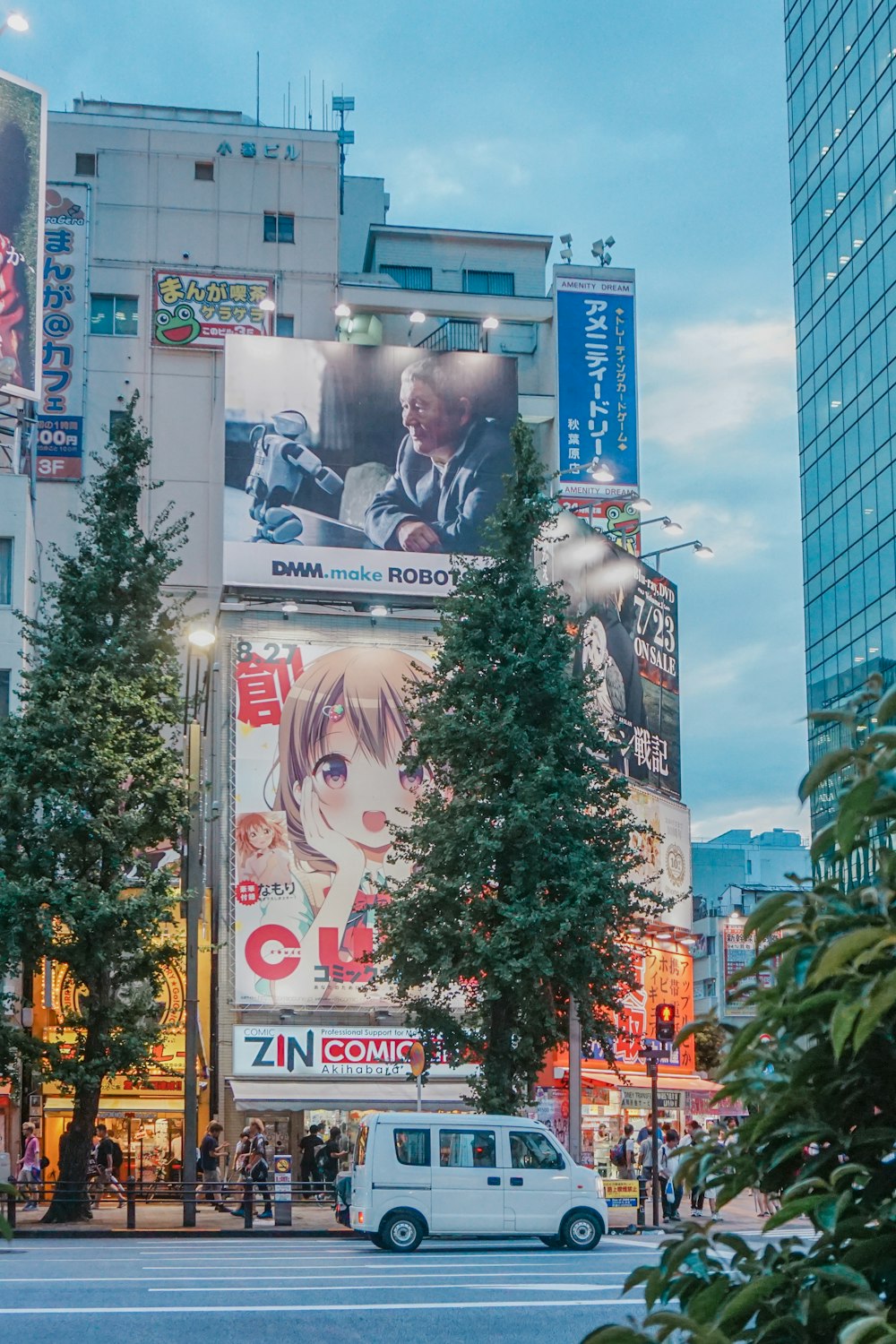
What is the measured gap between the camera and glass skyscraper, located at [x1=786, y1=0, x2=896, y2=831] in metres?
59.7

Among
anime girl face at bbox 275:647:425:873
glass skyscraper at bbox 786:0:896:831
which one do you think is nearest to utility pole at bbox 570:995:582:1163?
anime girl face at bbox 275:647:425:873

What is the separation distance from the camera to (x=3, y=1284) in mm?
16953

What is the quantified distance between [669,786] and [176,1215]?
26216 millimetres

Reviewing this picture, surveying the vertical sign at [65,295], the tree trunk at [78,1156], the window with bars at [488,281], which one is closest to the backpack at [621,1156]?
the tree trunk at [78,1156]

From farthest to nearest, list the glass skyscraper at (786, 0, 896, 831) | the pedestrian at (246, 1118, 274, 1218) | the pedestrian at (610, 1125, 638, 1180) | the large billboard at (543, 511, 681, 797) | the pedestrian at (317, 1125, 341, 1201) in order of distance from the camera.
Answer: the glass skyscraper at (786, 0, 896, 831) → the large billboard at (543, 511, 681, 797) → the pedestrian at (610, 1125, 638, 1180) → the pedestrian at (317, 1125, 341, 1201) → the pedestrian at (246, 1118, 274, 1218)

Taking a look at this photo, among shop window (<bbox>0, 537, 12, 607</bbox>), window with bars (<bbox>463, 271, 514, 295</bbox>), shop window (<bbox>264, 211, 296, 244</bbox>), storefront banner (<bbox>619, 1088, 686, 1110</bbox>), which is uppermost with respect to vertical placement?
window with bars (<bbox>463, 271, 514, 295</bbox>)

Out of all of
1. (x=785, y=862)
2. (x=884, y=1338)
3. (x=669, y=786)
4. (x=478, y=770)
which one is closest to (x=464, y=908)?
(x=478, y=770)

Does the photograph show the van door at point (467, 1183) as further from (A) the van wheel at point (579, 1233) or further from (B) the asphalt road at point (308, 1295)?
(A) the van wheel at point (579, 1233)

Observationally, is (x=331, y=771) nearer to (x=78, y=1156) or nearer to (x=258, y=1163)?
(x=258, y=1163)

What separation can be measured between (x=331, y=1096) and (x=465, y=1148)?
17.7 meters

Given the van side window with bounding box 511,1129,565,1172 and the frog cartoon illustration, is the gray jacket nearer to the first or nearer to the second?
the frog cartoon illustration

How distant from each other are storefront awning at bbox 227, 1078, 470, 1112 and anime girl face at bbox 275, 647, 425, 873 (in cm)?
535

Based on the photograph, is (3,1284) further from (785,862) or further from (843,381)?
(785,862)

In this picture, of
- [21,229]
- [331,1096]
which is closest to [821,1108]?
[331,1096]
